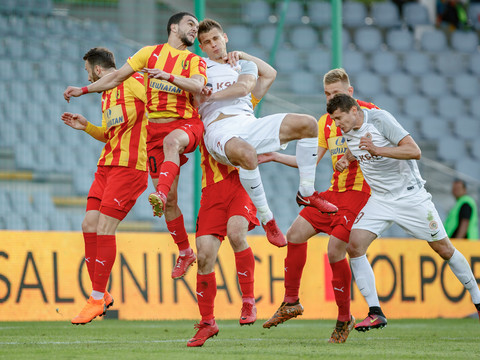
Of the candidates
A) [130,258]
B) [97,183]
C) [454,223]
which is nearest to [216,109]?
[97,183]

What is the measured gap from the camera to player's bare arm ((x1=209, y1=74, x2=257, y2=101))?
20.7ft

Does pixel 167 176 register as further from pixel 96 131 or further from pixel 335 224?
pixel 335 224

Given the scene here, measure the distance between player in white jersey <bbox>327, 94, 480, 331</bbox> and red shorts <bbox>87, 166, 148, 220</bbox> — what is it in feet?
5.84

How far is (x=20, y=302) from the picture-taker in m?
9.13

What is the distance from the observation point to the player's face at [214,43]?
6.49 meters

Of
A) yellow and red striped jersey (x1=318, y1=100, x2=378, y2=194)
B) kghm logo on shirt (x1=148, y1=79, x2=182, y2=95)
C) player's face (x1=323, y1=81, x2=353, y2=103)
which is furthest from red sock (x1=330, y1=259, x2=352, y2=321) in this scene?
kghm logo on shirt (x1=148, y1=79, x2=182, y2=95)

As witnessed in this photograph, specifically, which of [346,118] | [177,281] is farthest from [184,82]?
[177,281]

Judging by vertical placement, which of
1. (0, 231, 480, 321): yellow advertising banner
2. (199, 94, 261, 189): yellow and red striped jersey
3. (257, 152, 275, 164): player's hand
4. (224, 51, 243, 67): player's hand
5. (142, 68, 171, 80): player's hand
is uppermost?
(224, 51, 243, 67): player's hand

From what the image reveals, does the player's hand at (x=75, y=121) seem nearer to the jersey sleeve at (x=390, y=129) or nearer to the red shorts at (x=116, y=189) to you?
the red shorts at (x=116, y=189)

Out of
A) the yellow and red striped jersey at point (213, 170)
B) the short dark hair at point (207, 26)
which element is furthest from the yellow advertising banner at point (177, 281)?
the short dark hair at point (207, 26)

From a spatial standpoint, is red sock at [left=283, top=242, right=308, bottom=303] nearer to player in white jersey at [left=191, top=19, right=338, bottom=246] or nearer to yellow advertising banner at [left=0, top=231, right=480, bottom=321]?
player in white jersey at [left=191, top=19, right=338, bottom=246]

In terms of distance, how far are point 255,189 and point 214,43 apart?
4.27 ft

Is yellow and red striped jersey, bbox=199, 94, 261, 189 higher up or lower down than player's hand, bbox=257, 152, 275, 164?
lower down

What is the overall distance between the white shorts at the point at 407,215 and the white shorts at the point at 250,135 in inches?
40.0
